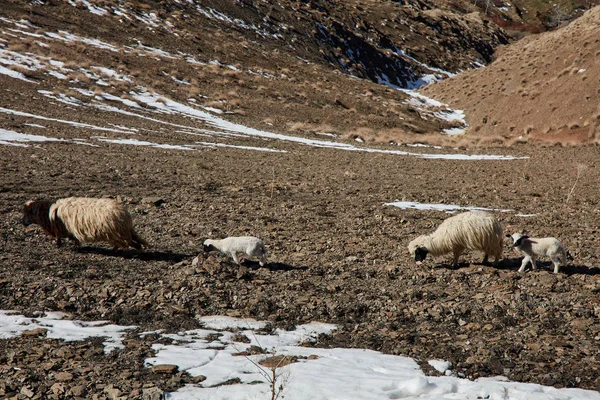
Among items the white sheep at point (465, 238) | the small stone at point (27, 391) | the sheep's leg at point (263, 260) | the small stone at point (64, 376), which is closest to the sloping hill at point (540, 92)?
the white sheep at point (465, 238)

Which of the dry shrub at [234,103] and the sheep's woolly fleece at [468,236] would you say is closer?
the sheep's woolly fleece at [468,236]

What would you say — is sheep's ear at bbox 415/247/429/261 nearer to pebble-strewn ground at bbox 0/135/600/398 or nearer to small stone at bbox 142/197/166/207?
pebble-strewn ground at bbox 0/135/600/398

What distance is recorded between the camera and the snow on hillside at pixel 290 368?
4.98 metres

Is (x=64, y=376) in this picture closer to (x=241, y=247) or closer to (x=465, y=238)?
(x=241, y=247)

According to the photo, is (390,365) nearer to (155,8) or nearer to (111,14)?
(111,14)

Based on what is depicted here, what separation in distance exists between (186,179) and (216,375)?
1355 cm

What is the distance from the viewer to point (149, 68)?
49375 mm

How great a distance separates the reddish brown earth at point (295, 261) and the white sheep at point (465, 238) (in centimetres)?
37

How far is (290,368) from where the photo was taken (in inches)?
217

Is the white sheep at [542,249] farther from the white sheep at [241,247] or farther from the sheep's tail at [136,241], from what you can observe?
the sheep's tail at [136,241]

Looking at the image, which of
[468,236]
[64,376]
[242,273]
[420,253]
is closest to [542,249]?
[468,236]

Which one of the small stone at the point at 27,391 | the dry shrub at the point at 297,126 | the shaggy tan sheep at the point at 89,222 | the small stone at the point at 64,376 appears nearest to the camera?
the small stone at the point at 27,391

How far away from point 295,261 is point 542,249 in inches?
186

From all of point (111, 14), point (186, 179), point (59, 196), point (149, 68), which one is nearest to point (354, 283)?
point (59, 196)
